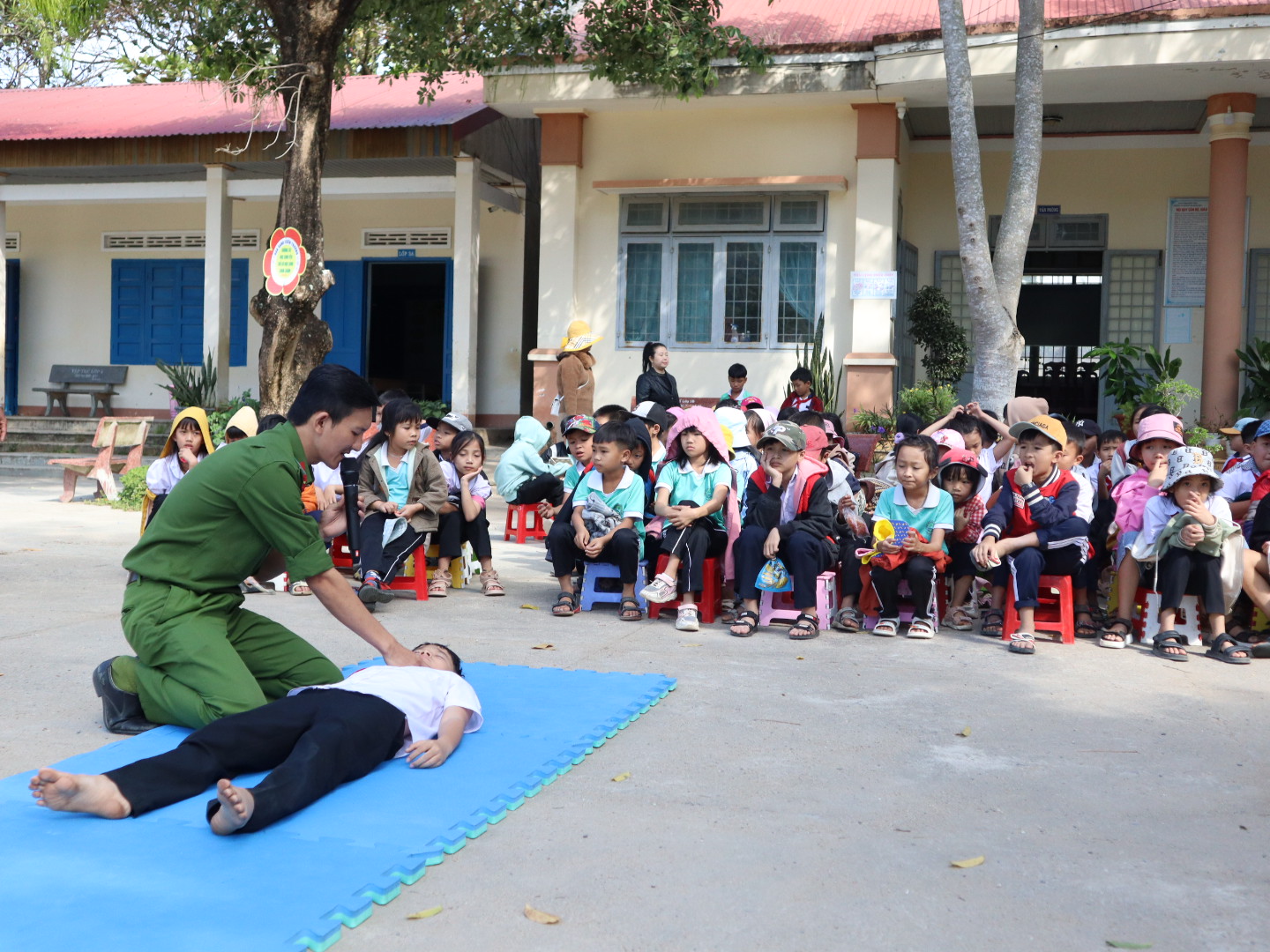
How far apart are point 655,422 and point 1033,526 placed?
10.0 feet

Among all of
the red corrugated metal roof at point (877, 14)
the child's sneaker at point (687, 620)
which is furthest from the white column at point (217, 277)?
the child's sneaker at point (687, 620)

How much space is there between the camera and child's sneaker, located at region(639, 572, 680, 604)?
642 centimetres

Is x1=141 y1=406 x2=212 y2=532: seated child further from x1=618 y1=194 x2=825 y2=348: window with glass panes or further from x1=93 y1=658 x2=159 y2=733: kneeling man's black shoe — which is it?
x1=618 y1=194 x2=825 y2=348: window with glass panes

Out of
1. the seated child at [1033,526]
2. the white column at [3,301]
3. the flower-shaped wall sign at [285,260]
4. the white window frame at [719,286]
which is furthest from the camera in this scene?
the white column at [3,301]

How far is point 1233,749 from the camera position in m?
4.29

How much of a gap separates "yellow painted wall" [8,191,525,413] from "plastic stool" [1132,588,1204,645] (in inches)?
420

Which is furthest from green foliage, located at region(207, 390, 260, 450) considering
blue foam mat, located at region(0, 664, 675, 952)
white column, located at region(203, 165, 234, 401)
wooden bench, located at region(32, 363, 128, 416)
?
blue foam mat, located at region(0, 664, 675, 952)

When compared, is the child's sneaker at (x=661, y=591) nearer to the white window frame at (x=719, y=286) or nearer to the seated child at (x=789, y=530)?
the seated child at (x=789, y=530)

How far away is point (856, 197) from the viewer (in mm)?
12445

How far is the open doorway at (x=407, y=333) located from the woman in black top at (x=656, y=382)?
7488 millimetres

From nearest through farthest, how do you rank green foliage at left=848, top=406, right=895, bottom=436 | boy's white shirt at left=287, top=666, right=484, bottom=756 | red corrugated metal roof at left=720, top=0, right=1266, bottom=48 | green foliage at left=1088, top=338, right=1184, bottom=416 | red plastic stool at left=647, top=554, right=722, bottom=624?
1. boy's white shirt at left=287, top=666, right=484, bottom=756
2. red plastic stool at left=647, top=554, right=722, bottom=624
3. red corrugated metal roof at left=720, top=0, right=1266, bottom=48
4. green foliage at left=848, top=406, right=895, bottom=436
5. green foliage at left=1088, top=338, right=1184, bottom=416

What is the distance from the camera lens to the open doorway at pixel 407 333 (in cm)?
1763

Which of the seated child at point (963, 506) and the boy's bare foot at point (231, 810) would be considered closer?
the boy's bare foot at point (231, 810)

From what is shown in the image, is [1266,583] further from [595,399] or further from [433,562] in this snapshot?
[595,399]
